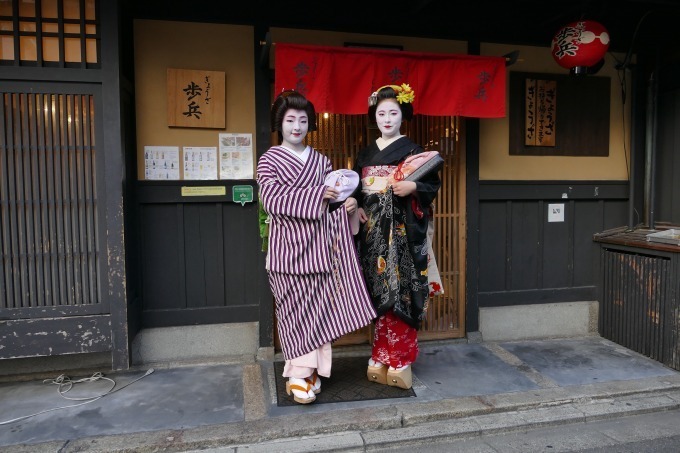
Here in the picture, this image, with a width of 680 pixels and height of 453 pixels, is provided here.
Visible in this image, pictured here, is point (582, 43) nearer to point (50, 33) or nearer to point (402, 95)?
point (402, 95)

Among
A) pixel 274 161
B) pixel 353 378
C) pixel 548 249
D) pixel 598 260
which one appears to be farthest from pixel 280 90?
pixel 598 260

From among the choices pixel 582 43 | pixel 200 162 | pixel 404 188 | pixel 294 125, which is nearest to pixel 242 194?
pixel 200 162

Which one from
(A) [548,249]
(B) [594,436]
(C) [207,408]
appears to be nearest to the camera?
(B) [594,436]

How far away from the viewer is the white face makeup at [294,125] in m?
4.07

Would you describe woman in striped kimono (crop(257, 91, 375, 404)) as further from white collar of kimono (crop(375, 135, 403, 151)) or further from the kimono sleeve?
white collar of kimono (crop(375, 135, 403, 151))

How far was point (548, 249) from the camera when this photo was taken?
597 cm

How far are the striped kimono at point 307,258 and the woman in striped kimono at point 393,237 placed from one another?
0.74ft

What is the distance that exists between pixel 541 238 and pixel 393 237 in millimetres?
2713

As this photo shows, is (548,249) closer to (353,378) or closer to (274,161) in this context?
(353,378)

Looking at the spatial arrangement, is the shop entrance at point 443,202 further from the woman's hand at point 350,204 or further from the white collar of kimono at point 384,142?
the woman's hand at point 350,204

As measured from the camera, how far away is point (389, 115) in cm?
428

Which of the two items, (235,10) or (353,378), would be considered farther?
(235,10)

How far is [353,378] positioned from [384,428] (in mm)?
907

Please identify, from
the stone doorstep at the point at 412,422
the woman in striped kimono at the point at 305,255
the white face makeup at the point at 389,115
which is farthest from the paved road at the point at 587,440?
the white face makeup at the point at 389,115
